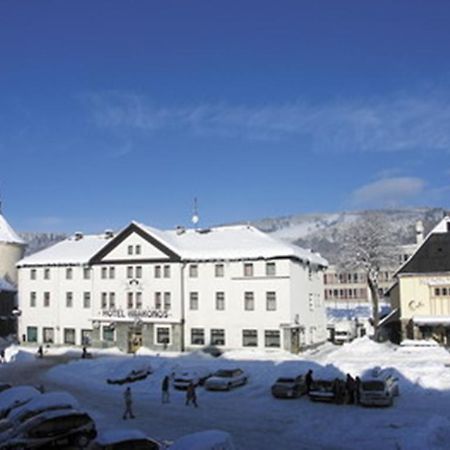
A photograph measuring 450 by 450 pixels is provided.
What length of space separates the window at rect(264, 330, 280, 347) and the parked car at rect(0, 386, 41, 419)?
26330mm

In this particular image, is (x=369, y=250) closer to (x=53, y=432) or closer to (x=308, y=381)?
(x=308, y=381)

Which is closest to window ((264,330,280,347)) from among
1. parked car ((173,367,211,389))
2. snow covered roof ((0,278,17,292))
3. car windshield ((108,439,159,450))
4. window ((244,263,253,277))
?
window ((244,263,253,277))

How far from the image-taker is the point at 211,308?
178ft

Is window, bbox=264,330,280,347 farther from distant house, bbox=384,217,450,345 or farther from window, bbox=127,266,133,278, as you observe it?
window, bbox=127,266,133,278

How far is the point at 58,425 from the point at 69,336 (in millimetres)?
39936

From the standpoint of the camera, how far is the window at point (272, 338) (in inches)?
2023

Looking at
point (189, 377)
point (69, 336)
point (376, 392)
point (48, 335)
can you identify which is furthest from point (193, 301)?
point (376, 392)

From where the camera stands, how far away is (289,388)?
3238 cm

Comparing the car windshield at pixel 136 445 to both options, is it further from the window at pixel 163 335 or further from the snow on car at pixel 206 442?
the window at pixel 163 335

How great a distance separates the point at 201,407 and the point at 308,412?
19.1 ft

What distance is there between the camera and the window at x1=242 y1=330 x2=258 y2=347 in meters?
52.2

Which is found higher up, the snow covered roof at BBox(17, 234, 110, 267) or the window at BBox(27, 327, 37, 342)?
the snow covered roof at BBox(17, 234, 110, 267)

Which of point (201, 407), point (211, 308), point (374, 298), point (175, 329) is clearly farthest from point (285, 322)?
point (201, 407)

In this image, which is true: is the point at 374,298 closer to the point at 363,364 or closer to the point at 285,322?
the point at 285,322
